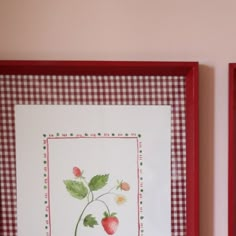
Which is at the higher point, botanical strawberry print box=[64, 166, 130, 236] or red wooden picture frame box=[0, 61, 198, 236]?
red wooden picture frame box=[0, 61, 198, 236]

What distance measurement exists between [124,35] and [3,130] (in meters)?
0.48

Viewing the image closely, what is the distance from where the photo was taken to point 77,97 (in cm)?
99

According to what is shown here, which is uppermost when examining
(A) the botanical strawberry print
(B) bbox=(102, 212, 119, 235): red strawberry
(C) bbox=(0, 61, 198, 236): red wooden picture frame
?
(C) bbox=(0, 61, 198, 236): red wooden picture frame

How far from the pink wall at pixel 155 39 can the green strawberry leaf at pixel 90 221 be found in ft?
1.16

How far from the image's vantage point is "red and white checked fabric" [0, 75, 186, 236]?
0.98m

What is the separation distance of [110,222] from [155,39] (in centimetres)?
60

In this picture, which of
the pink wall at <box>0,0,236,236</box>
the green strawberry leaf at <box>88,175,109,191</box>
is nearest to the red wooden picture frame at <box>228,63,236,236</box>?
the pink wall at <box>0,0,236,236</box>

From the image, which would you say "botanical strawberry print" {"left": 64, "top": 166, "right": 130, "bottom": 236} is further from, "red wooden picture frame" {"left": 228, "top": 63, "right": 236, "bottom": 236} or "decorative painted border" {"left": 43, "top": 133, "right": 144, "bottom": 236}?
"red wooden picture frame" {"left": 228, "top": 63, "right": 236, "bottom": 236}

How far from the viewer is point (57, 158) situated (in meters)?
0.99

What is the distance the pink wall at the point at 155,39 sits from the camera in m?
0.99

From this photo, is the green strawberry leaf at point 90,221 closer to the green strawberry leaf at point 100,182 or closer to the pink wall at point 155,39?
the green strawberry leaf at point 100,182

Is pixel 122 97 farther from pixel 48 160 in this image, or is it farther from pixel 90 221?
pixel 90 221

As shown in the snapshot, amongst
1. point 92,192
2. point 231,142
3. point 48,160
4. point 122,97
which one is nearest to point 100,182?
point 92,192

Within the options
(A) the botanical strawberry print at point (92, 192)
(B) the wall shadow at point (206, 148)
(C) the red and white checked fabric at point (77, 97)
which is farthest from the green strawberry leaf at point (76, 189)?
(B) the wall shadow at point (206, 148)
